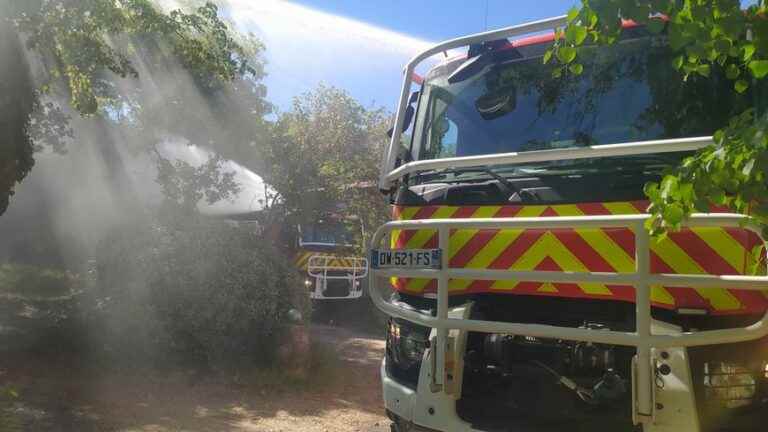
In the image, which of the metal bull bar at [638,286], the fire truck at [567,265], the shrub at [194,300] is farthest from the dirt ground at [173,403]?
the metal bull bar at [638,286]

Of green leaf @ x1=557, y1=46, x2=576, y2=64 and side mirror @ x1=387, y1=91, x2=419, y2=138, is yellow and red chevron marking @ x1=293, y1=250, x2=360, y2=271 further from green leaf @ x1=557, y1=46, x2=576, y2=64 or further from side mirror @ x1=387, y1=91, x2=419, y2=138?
green leaf @ x1=557, y1=46, x2=576, y2=64

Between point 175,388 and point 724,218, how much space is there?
16.9 feet

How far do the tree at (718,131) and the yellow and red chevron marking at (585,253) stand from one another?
0.55 m

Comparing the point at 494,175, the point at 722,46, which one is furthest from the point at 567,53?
the point at 494,175

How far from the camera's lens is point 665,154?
289 cm

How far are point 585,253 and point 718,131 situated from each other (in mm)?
1127

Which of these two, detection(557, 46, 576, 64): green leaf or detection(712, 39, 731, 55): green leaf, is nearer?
detection(712, 39, 731, 55): green leaf

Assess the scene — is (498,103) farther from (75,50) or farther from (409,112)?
(75,50)

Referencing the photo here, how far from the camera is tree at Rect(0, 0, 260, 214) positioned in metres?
5.66

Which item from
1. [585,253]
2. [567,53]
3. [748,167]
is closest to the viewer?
[748,167]

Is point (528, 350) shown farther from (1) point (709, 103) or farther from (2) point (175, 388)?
(2) point (175, 388)

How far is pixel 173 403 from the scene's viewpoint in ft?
18.4

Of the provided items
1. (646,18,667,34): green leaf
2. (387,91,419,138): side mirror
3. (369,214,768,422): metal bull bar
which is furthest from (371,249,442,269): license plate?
(646,18,667,34): green leaf

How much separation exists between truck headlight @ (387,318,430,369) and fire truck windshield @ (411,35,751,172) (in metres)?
1.10
